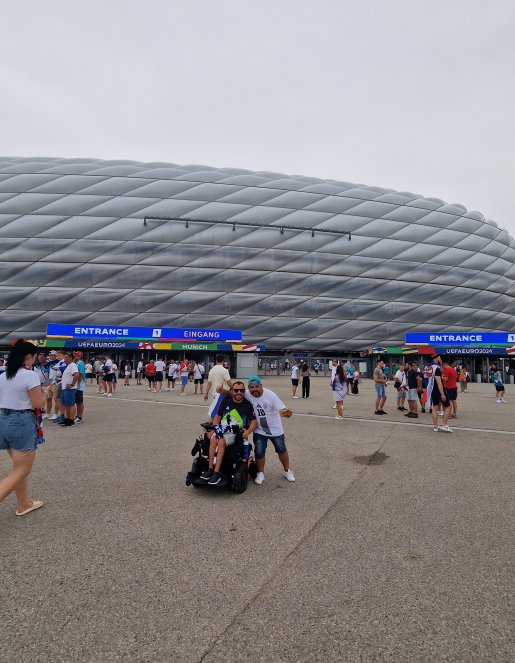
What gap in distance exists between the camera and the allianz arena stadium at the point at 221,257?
3709 cm

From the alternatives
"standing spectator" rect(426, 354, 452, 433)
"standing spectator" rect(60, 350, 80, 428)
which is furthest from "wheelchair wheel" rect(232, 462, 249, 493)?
"standing spectator" rect(60, 350, 80, 428)

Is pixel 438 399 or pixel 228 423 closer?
pixel 228 423

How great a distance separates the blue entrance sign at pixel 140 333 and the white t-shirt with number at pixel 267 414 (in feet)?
101

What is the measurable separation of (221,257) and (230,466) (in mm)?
35056

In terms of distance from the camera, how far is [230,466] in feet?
14.4

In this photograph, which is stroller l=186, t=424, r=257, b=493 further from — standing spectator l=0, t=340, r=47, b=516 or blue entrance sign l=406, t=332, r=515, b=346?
blue entrance sign l=406, t=332, r=515, b=346

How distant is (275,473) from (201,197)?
37.6m

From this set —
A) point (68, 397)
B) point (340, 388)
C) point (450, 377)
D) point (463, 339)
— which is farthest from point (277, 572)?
point (463, 339)

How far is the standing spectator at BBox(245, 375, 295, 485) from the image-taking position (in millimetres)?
4664

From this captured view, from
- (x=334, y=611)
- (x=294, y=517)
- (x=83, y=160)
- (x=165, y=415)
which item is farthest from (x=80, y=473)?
(x=83, y=160)

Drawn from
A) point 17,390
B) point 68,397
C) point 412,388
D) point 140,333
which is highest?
point 140,333

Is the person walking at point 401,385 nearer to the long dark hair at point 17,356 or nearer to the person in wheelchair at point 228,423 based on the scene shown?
the person in wheelchair at point 228,423

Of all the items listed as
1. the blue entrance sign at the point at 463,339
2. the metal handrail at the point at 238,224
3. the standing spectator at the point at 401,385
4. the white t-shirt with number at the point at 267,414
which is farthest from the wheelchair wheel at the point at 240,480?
the metal handrail at the point at 238,224

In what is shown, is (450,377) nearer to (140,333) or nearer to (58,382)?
(58,382)
